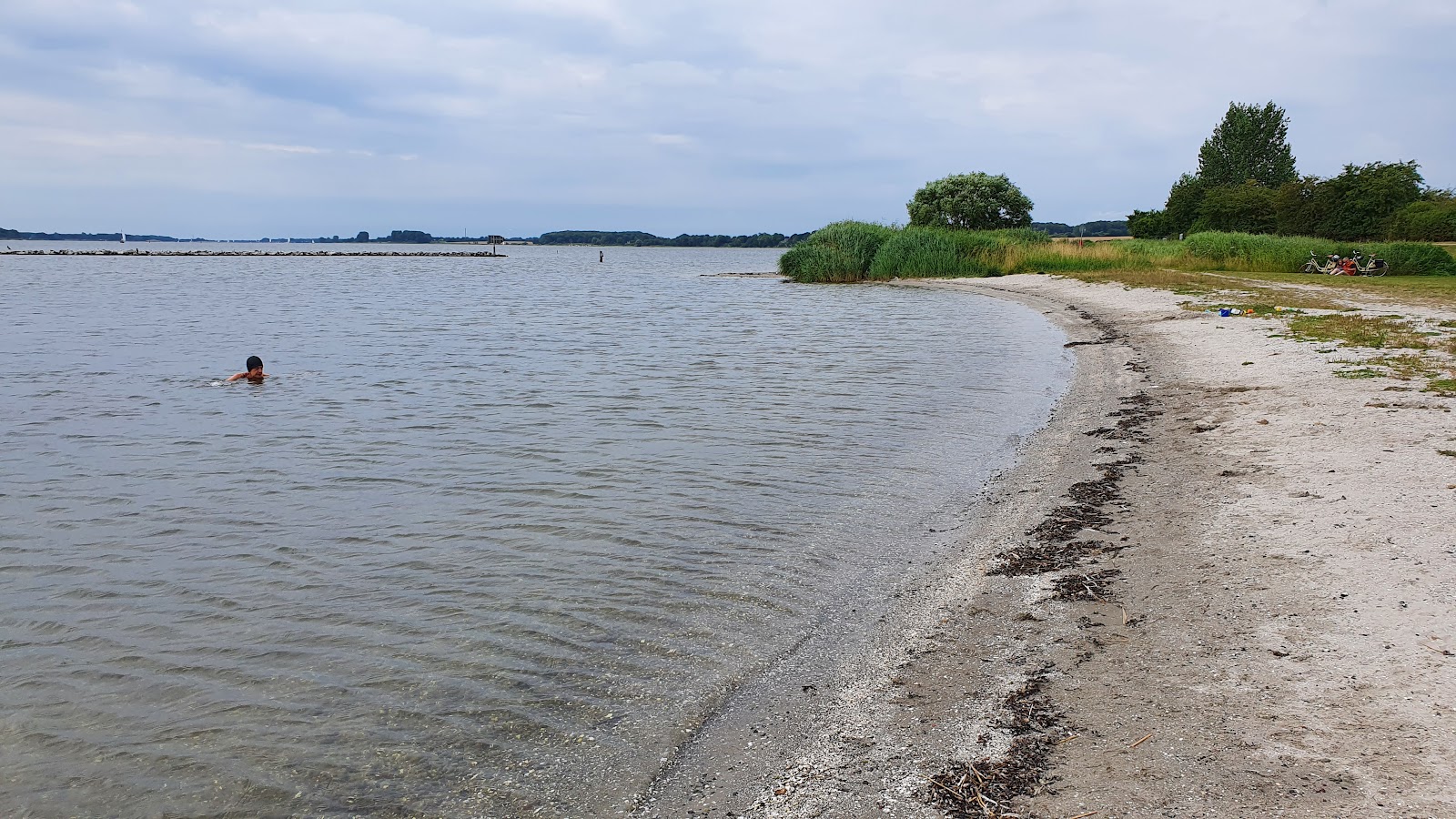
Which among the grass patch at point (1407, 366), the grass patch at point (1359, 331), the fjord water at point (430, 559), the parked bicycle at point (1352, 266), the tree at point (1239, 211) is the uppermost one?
the tree at point (1239, 211)

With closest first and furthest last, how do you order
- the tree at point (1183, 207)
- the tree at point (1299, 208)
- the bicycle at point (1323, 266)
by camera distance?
the bicycle at point (1323, 266) → the tree at point (1299, 208) → the tree at point (1183, 207)

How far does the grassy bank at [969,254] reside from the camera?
44.3 meters

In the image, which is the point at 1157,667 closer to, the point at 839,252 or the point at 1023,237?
the point at 839,252

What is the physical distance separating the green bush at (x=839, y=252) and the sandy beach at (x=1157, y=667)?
43.0 m

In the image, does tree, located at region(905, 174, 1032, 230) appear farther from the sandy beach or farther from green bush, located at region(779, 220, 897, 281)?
the sandy beach

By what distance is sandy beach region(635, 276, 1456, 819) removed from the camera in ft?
12.1

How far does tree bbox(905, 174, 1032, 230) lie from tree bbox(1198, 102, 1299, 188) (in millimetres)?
35158

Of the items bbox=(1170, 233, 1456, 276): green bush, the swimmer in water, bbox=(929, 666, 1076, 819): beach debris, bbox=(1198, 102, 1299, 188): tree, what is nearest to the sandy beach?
bbox=(929, 666, 1076, 819): beach debris

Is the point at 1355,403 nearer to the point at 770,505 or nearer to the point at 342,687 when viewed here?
the point at 770,505

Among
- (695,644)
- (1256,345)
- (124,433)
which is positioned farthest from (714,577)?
(1256,345)

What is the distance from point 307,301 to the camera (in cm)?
4141

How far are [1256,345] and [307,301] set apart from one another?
38337mm

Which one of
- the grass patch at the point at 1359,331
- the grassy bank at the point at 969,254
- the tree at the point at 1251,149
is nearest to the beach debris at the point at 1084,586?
the grass patch at the point at 1359,331

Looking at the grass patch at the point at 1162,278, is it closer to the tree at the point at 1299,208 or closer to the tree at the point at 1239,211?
the tree at the point at 1299,208
